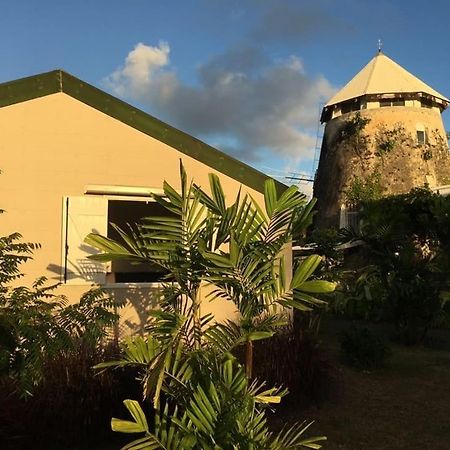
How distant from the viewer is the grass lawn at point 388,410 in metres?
5.79

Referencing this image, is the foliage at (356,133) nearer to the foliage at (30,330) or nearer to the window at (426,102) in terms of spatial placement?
the window at (426,102)

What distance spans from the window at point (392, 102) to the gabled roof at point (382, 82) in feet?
1.34

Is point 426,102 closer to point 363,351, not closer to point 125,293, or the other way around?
point 363,351

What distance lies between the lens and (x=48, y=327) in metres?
4.27

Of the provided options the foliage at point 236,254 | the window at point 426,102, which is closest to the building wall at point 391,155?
the window at point 426,102

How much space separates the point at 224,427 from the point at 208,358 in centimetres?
57

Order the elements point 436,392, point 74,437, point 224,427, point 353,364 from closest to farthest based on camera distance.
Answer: point 224,427
point 74,437
point 436,392
point 353,364

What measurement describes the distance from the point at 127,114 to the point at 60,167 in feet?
4.11

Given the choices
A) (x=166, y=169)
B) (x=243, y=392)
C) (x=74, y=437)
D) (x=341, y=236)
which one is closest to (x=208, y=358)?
(x=243, y=392)

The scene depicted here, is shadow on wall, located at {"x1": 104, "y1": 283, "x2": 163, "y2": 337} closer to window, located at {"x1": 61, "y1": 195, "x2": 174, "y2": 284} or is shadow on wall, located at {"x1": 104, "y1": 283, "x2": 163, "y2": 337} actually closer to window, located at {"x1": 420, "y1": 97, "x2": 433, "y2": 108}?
window, located at {"x1": 61, "y1": 195, "x2": 174, "y2": 284}

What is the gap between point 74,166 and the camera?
308 inches

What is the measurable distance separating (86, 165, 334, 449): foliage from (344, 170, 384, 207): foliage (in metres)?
25.6

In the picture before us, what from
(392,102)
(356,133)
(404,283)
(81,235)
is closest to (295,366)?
(81,235)

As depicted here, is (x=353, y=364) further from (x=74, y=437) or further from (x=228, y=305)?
(x=74, y=437)
